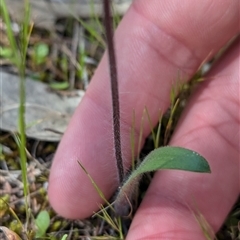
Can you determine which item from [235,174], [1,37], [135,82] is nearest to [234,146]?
[235,174]

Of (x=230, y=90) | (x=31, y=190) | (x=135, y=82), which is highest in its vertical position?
(x=230, y=90)

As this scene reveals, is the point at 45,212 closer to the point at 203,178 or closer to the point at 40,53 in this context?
the point at 203,178

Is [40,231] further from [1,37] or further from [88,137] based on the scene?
[1,37]

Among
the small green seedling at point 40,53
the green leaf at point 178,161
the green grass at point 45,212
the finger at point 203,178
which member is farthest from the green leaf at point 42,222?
the small green seedling at point 40,53

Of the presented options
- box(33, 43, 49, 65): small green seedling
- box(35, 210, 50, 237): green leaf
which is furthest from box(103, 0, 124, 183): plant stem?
box(33, 43, 49, 65): small green seedling

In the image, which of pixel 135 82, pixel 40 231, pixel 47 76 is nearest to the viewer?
pixel 40 231

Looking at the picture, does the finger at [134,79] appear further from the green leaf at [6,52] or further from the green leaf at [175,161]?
the green leaf at [6,52]
